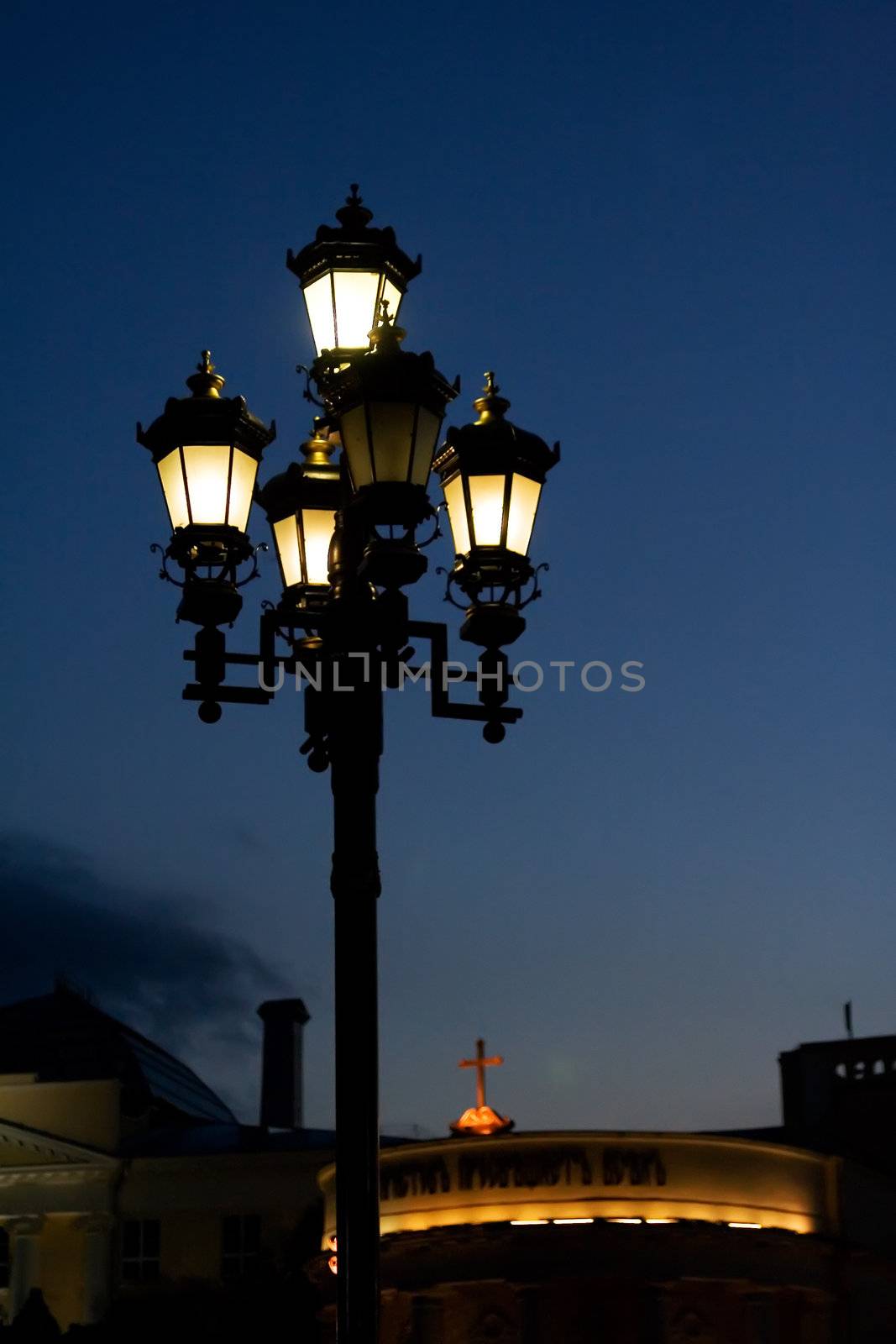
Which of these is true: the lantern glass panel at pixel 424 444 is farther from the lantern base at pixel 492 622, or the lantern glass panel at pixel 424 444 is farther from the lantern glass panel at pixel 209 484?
the lantern glass panel at pixel 209 484

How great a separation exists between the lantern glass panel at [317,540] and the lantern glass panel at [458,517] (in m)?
0.94

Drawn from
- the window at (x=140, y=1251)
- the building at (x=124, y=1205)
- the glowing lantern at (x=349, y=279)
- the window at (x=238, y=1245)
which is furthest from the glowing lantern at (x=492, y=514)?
the window at (x=140, y=1251)

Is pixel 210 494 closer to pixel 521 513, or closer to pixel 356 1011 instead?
pixel 521 513

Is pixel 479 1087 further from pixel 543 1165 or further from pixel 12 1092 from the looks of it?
pixel 12 1092

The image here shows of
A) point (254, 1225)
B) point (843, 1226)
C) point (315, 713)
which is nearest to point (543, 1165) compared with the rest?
point (843, 1226)

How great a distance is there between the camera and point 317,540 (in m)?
9.76

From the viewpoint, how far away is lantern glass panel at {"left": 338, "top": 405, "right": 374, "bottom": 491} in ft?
26.9

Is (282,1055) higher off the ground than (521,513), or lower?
higher

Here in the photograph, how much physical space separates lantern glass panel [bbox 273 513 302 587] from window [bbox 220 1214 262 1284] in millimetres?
33942

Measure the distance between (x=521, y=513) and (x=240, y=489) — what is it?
1305mm

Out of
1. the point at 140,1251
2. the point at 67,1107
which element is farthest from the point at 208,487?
the point at 67,1107

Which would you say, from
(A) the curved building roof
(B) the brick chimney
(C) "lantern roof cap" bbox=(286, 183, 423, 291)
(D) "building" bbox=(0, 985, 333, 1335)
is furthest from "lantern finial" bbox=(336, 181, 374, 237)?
(B) the brick chimney

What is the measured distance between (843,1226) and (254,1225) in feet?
49.5

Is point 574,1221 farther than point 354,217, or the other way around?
point 574,1221
